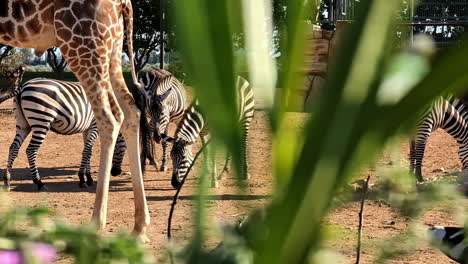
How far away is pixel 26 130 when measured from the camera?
364 inches

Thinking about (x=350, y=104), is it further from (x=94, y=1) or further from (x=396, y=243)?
(x=94, y=1)

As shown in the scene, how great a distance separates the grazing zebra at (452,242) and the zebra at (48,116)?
25.3ft

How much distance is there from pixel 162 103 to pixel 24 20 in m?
4.25

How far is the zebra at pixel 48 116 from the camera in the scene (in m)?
8.77

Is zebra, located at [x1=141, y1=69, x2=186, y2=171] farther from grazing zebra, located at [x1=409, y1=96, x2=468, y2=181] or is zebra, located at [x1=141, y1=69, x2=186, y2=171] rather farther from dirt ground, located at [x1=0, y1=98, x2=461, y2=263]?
grazing zebra, located at [x1=409, y1=96, x2=468, y2=181]

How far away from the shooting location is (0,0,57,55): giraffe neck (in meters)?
5.26

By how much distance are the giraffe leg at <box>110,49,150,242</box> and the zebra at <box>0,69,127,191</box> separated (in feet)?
11.0

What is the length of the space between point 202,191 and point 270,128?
0.25 ft

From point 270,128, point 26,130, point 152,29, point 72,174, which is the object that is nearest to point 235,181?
point 270,128

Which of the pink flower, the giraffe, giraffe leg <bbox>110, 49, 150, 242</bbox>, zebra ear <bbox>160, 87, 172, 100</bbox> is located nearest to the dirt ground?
the pink flower

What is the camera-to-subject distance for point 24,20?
5.24 meters

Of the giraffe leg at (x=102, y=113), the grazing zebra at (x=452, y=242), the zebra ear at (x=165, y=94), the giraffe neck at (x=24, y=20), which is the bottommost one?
the zebra ear at (x=165, y=94)

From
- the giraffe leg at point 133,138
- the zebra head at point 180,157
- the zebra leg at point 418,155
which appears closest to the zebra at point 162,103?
the zebra head at point 180,157

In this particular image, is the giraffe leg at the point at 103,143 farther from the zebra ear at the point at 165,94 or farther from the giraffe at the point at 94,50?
the zebra ear at the point at 165,94
